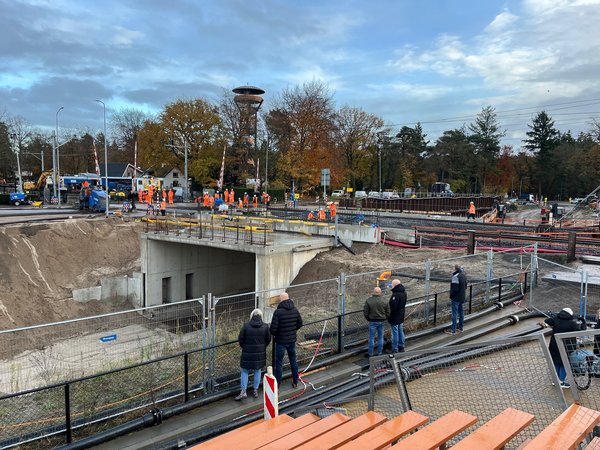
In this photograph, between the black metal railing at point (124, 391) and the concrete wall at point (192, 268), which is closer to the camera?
the black metal railing at point (124, 391)

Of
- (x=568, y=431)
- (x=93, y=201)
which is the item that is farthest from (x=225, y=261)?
(x=568, y=431)

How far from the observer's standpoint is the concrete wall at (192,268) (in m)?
26.7

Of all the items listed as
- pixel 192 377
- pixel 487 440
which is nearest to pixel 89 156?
pixel 192 377

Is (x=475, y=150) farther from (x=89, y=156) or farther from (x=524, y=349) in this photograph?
(x=524, y=349)

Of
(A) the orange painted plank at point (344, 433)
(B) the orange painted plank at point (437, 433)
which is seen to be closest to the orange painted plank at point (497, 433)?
(B) the orange painted plank at point (437, 433)

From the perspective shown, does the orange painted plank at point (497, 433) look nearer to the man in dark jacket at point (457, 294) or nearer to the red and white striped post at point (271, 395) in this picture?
the red and white striped post at point (271, 395)

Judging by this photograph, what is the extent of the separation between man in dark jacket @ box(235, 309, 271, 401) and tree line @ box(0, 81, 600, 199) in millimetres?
40304

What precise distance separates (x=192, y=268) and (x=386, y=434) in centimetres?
2530

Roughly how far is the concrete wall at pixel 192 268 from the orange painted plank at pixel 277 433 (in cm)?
2098

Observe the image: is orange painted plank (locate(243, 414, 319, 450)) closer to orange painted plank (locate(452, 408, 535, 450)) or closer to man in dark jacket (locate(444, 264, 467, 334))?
orange painted plank (locate(452, 408, 535, 450))

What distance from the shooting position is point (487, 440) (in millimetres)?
4020

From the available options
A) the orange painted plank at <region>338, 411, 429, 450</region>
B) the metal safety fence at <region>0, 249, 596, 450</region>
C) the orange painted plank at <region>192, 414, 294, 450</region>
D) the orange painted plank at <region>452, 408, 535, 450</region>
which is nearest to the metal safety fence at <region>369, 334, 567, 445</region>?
the orange painted plank at <region>338, 411, 429, 450</region>

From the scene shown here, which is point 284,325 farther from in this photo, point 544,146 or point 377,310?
point 544,146

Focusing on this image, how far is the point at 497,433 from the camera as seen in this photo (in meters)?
4.14
